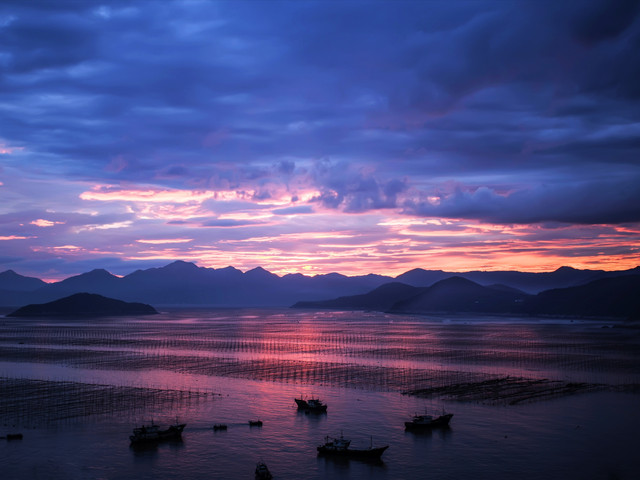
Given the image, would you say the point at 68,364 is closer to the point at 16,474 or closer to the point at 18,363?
the point at 18,363

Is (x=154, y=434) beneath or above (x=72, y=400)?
above

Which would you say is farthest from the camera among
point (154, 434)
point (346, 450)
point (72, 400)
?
point (72, 400)

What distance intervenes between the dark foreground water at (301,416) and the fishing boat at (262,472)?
1.24 metres

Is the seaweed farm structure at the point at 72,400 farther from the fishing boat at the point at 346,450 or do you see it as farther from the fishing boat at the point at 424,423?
the fishing boat at the point at 424,423

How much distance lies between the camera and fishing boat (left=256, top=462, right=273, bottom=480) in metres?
38.1

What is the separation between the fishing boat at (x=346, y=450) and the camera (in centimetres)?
4225

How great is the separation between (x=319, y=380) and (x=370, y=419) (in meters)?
24.0

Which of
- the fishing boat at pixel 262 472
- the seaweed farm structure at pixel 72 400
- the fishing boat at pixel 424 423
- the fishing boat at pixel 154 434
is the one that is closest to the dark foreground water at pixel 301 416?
the seaweed farm structure at pixel 72 400

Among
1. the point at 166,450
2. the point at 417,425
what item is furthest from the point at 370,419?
the point at 166,450

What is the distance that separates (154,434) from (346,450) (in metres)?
16.5

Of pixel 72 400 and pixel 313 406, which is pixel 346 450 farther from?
pixel 72 400

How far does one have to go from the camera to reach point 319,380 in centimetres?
7669

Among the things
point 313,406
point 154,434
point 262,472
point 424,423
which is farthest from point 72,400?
point 424,423

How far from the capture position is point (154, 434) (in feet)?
149
